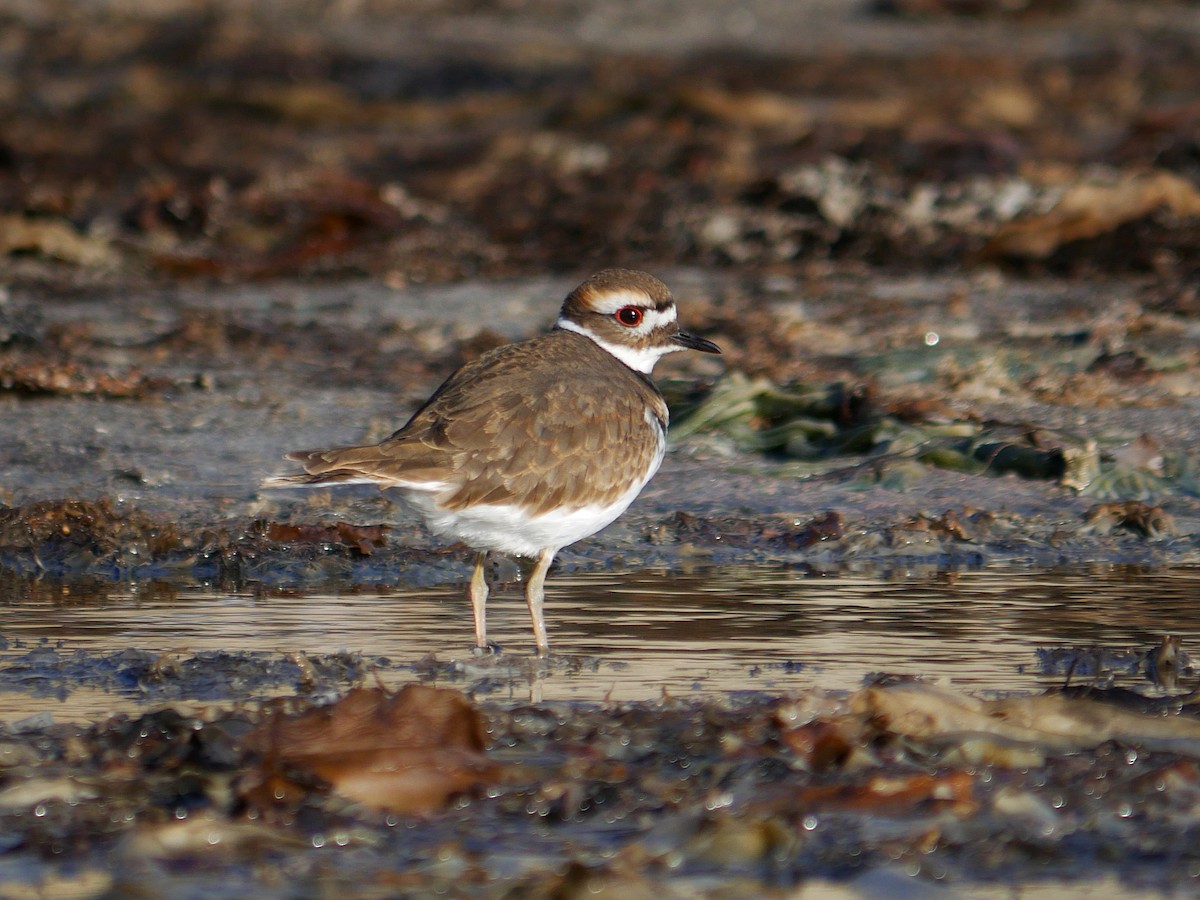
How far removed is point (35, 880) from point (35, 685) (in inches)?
61.9

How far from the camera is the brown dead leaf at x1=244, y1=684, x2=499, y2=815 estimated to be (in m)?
4.00

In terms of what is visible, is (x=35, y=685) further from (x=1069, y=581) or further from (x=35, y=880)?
(x=1069, y=581)

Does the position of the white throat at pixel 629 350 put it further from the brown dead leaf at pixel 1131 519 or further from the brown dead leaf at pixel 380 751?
the brown dead leaf at pixel 380 751

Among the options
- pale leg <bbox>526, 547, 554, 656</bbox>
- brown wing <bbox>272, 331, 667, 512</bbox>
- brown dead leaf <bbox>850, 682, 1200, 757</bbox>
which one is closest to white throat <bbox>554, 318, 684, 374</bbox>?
brown wing <bbox>272, 331, 667, 512</bbox>

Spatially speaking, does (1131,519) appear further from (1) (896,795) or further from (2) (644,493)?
(1) (896,795)

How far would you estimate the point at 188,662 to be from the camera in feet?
17.0

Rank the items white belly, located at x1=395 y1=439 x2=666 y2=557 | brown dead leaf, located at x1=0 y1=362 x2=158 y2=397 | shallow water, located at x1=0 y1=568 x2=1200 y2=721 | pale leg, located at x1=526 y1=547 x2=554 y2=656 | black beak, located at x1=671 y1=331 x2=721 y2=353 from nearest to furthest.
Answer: shallow water, located at x1=0 y1=568 x2=1200 y2=721
pale leg, located at x1=526 y1=547 x2=554 y2=656
white belly, located at x1=395 y1=439 x2=666 y2=557
black beak, located at x1=671 y1=331 x2=721 y2=353
brown dead leaf, located at x1=0 y1=362 x2=158 y2=397

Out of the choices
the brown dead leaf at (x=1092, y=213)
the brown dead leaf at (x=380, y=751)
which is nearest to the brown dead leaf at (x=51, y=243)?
the brown dead leaf at (x=1092, y=213)

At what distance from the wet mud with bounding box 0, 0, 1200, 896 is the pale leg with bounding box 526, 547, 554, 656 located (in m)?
0.09

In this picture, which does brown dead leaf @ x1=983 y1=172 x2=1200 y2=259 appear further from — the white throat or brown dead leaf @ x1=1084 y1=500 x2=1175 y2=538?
the white throat

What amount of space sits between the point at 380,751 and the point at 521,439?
6.40 feet

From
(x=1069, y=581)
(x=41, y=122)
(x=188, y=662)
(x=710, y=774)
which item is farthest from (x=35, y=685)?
(x=41, y=122)

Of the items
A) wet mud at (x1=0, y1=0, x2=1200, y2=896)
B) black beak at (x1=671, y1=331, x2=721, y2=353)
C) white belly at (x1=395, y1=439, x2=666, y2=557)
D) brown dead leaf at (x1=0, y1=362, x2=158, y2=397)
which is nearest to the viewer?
wet mud at (x1=0, y1=0, x2=1200, y2=896)

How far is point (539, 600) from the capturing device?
19.5ft
